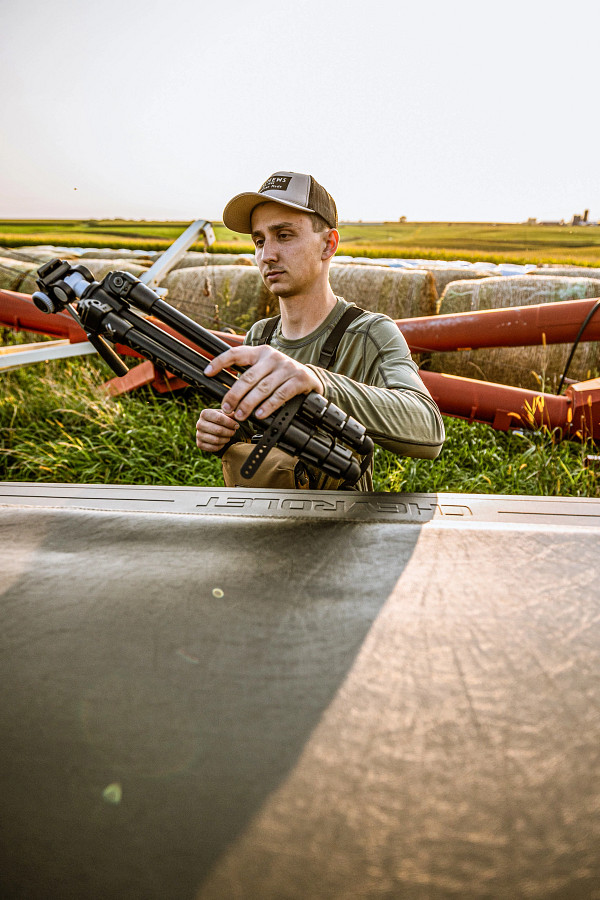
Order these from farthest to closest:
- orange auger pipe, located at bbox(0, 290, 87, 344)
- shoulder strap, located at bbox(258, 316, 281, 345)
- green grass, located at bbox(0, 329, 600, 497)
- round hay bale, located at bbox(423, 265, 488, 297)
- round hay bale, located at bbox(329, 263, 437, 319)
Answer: round hay bale, located at bbox(423, 265, 488, 297), round hay bale, located at bbox(329, 263, 437, 319), orange auger pipe, located at bbox(0, 290, 87, 344), green grass, located at bbox(0, 329, 600, 497), shoulder strap, located at bbox(258, 316, 281, 345)

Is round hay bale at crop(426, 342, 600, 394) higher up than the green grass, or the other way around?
round hay bale at crop(426, 342, 600, 394)

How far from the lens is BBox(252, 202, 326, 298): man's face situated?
1575mm

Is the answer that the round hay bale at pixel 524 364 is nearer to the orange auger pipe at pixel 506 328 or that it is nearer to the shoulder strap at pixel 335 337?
the orange auger pipe at pixel 506 328

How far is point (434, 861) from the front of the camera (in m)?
0.37

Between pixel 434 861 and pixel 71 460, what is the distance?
10.9 ft

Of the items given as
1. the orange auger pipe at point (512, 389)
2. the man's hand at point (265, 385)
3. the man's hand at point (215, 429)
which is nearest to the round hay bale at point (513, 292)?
the orange auger pipe at point (512, 389)

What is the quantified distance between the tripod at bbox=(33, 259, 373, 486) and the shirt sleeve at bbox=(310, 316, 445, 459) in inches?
4.2

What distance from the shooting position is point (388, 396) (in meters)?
1.20

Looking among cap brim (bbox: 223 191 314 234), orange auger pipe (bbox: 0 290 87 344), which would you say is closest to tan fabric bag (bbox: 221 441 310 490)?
cap brim (bbox: 223 191 314 234)

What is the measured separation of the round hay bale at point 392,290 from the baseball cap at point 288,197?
3.53 m

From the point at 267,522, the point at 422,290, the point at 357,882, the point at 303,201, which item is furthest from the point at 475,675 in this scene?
the point at 422,290

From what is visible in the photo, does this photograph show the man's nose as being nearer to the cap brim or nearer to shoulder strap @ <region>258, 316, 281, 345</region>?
the cap brim

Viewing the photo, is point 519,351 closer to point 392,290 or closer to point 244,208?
point 392,290

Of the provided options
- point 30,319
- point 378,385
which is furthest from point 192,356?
point 30,319
